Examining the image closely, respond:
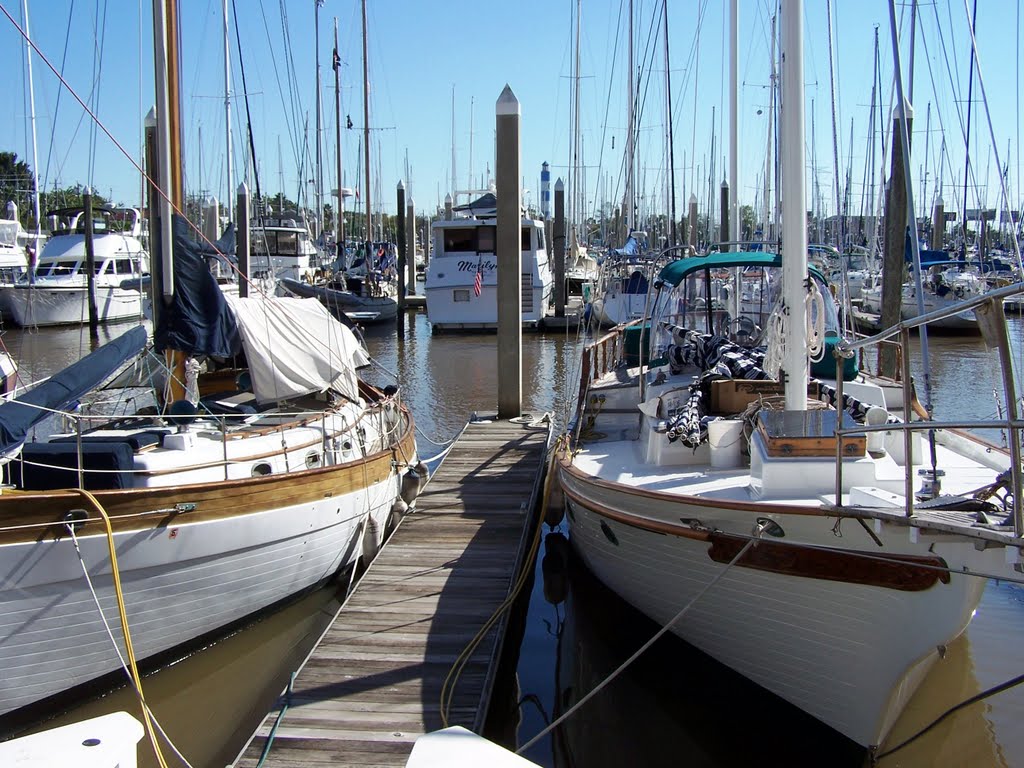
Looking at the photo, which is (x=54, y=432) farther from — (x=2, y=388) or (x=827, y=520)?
(x=827, y=520)

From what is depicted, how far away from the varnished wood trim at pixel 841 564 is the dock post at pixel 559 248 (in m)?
26.4

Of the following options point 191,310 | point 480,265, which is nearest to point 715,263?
point 191,310

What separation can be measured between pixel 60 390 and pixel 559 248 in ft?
87.9

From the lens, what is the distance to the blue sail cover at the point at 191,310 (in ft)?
30.0

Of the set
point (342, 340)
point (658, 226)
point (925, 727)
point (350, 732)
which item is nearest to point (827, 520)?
point (925, 727)

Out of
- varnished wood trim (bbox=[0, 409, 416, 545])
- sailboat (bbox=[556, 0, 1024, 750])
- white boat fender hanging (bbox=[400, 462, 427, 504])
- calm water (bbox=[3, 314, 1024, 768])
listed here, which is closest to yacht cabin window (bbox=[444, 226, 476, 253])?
white boat fender hanging (bbox=[400, 462, 427, 504])

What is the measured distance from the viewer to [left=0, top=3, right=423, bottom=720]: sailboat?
6492 mm

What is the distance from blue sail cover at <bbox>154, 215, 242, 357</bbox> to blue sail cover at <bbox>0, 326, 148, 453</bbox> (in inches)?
19.0

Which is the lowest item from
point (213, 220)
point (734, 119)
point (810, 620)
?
point (810, 620)

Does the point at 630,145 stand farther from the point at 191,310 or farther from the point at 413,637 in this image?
the point at 413,637

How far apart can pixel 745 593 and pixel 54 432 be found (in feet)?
25.2

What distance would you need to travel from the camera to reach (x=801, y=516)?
225 inches

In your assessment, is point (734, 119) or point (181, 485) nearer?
point (181, 485)

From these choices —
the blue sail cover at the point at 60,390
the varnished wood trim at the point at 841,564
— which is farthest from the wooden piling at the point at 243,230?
the varnished wood trim at the point at 841,564
